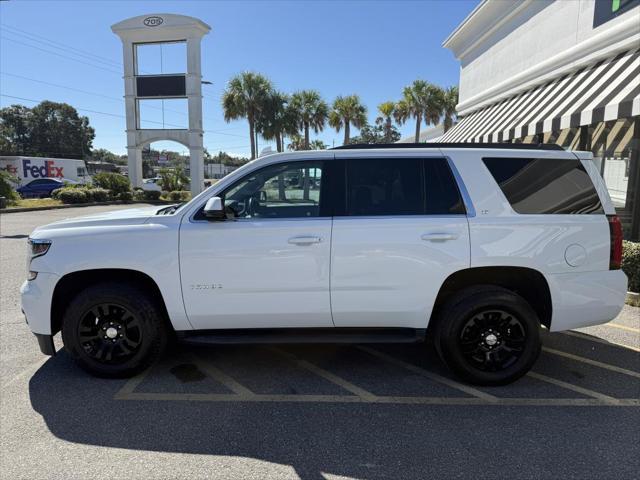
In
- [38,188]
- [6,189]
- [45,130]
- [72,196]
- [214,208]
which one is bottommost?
[214,208]

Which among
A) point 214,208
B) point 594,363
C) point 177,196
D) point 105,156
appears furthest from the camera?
point 105,156

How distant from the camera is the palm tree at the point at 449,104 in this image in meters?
34.7

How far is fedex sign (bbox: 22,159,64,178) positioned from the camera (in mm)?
35531

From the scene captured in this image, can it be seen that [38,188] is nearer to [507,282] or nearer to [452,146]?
[452,146]

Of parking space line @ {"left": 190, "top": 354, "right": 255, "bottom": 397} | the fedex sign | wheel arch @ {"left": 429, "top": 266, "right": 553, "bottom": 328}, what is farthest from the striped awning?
the fedex sign

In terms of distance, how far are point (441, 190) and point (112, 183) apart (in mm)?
27653

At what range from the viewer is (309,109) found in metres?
40.2

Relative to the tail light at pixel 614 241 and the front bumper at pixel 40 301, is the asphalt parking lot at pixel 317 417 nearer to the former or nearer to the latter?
the front bumper at pixel 40 301

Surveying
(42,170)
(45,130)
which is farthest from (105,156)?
A: (42,170)

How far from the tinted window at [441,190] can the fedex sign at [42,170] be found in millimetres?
40117

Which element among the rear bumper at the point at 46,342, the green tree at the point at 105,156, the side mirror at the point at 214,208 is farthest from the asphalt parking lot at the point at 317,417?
the green tree at the point at 105,156

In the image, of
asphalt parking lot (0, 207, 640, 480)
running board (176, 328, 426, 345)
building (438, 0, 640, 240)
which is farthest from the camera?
building (438, 0, 640, 240)

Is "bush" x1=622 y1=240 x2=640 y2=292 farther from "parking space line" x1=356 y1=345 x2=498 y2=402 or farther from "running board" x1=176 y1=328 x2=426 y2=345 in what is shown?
"running board" x1=176 y1=328 x2=426 y2=345

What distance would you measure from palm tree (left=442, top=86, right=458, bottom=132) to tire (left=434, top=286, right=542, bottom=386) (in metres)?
33.7
